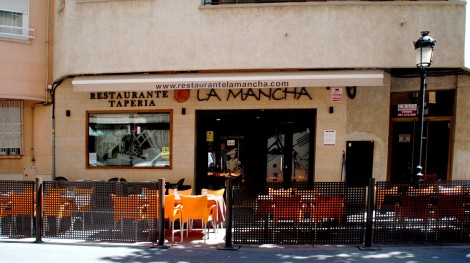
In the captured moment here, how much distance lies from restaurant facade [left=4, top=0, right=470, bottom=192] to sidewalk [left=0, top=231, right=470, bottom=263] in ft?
12.6

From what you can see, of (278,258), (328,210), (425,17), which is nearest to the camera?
(278,258)

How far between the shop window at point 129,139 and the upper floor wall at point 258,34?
153 cm

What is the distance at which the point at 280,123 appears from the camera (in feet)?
33.0

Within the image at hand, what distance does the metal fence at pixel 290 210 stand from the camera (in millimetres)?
5941

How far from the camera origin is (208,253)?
18.8 ft

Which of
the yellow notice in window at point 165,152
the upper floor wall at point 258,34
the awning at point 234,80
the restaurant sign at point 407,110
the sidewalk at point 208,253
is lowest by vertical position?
the sidewalk at point 208,253

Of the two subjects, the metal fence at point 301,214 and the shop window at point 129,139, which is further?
the shop window at point 129,139

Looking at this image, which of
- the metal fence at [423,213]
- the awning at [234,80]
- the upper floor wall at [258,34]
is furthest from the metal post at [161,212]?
the upper floor wall at [258,34]

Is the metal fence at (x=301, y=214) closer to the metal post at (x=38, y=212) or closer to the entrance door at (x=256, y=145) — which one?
the metal post at (x=38, y=212)

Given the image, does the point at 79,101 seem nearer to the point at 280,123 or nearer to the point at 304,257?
the point at 280,123

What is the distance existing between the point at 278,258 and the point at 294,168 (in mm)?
4873

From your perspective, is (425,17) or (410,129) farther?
(410,129)

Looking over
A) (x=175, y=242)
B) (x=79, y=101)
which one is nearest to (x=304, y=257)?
(x=175, y=242)

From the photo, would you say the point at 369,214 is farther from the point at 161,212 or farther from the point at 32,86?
the point at 32,86
